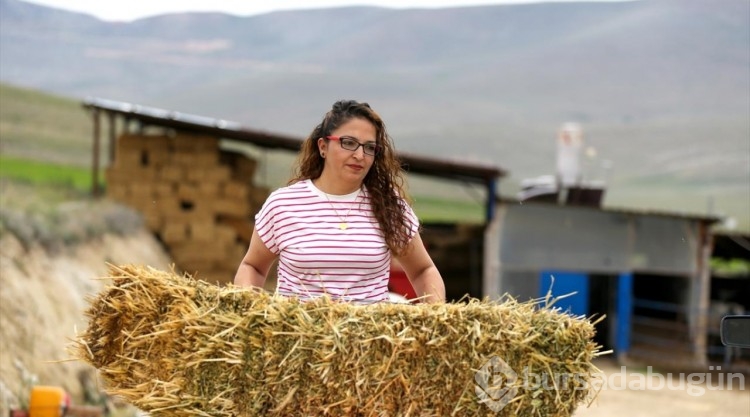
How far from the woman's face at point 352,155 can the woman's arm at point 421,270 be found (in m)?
0.37

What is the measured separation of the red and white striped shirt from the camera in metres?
4.33

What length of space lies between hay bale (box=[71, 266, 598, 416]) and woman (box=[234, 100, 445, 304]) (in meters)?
0.43

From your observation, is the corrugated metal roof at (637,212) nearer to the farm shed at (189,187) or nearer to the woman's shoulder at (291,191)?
the farm shed at (189,187)

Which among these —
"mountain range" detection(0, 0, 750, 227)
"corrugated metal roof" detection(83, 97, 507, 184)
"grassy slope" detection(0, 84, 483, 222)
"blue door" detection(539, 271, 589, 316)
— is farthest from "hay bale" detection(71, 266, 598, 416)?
"mountain range" detection(0, 0, 750, 227)

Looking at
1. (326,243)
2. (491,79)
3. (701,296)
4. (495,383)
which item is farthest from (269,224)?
(491,79)

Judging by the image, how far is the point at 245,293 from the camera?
394 cm

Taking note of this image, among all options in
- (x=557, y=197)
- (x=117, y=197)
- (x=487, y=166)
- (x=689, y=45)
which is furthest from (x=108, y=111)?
(x=689, y=45)

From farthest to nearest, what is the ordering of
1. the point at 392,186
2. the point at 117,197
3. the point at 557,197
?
the point at 557,197
the point at 117,197
the point at 392,186

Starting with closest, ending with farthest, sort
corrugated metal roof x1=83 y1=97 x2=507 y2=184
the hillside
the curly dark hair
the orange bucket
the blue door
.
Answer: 1. the curly dark hair
2. the orange bucket
3. the hillside
4. corrugated metal roof x1=83 y1=97 x2=507 y2=184
5. the blue door

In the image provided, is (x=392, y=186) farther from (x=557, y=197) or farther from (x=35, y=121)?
(x=35, y=121)

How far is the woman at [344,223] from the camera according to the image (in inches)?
171

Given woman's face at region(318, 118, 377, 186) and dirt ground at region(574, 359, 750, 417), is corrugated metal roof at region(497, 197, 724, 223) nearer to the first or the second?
dirt ground at region(574, 359, 750, 417)

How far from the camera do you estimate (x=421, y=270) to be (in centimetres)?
470

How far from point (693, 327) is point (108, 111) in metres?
12.3
